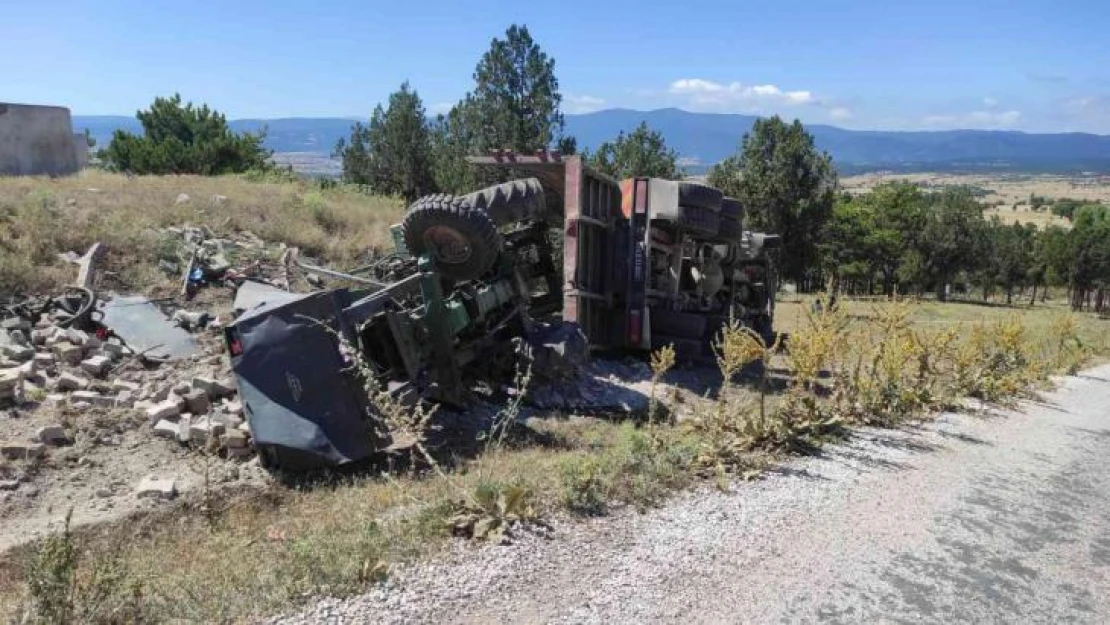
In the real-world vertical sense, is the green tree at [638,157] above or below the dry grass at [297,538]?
above

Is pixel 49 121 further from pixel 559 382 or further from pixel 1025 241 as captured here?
pixel 1025 241

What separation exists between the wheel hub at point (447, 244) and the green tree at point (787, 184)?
77.7 ft

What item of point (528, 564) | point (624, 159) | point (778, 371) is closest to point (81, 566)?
point (528, 564)

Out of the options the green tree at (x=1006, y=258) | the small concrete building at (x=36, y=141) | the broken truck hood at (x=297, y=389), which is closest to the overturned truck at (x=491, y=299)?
the broken truck hood at (x=297, y=389)

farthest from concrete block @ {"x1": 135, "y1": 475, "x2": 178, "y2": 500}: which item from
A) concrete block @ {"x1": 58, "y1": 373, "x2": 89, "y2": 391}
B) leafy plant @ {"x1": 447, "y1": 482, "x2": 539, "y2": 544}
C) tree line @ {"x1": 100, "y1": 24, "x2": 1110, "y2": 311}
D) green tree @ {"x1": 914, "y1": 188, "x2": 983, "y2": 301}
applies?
green tree @ {"x1": 914, "y1": 188, "x2": 983, "y2": 301}

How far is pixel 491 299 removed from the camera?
895cm

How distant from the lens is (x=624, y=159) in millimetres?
23953

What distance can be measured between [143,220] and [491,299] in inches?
253

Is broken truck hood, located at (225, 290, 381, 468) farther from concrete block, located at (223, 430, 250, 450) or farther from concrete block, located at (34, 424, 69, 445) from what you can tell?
concrete block, located at (34, 424, 69, 445)

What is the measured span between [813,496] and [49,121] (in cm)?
2071

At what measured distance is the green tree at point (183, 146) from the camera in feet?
93.9

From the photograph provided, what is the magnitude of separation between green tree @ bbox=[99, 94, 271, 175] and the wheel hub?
838 inches

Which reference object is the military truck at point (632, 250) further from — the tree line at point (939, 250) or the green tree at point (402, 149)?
the tree line at point (939, 250)

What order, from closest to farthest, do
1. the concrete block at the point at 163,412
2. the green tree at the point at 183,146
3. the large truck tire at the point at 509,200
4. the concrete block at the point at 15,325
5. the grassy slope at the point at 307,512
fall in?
the grassy slope at the point at 307,512 < the concrete block at the point at 163,412 < the concrete block at the point at 15,325 < the large truck tire at the point at 509,200 < the green tree at the point at 183,146
